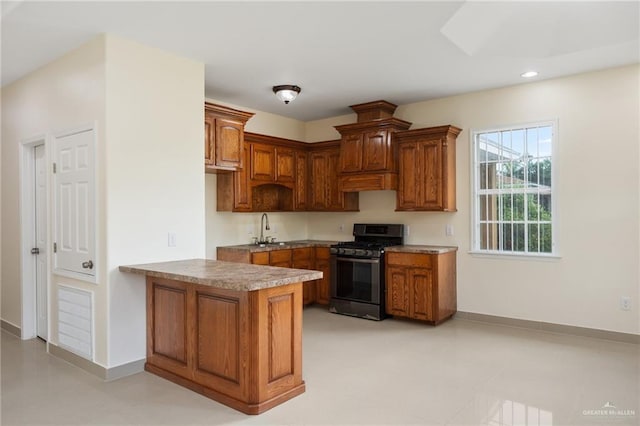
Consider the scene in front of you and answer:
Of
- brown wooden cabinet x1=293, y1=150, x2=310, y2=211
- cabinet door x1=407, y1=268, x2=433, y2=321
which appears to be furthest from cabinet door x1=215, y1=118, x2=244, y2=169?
cabinet door x1=407, y1=268, x2=433, y2=321

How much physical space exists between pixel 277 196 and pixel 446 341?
3.15 meters

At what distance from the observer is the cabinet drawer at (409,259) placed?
495 cm

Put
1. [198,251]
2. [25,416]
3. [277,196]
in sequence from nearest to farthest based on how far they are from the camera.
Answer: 1. [25,416]
2. [198,251]
3. [277,196]

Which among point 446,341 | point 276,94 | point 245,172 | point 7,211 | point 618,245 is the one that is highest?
point 276,94

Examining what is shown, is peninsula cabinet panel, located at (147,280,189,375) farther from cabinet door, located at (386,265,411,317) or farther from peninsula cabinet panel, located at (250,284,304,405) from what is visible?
cabinet door, located at (386,265,411,317)

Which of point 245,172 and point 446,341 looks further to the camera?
point 245,172

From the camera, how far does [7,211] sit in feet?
15.9

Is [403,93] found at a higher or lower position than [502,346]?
higher

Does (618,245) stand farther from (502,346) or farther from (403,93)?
(403,93)

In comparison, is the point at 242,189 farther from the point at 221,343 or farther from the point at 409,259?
the point at 221,343

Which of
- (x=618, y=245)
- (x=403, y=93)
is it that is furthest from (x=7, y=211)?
(x=618, y=245)

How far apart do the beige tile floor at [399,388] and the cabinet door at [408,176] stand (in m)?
1.67

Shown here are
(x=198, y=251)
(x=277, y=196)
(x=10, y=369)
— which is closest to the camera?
(x=10, y=369)

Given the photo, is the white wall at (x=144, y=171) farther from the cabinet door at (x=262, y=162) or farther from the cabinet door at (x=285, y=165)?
the cabinet door at (x=285, y=165)
